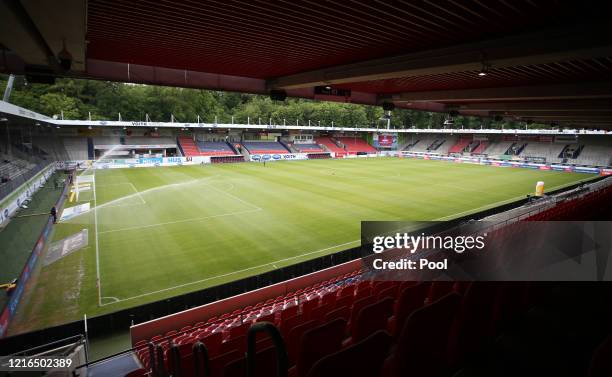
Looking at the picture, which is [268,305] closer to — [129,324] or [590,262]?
[129,324]

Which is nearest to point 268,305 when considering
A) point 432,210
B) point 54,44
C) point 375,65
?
point 375,65

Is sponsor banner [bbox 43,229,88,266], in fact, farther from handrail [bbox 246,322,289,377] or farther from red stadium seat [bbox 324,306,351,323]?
handrail [bbox 246,322,289,377]

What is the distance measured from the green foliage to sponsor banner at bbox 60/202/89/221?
9006mm

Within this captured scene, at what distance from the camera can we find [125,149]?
137ft

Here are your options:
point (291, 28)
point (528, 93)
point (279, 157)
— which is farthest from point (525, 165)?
point (291, 28)

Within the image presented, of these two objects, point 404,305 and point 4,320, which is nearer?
point 404,305

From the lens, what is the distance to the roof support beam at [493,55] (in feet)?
13.9

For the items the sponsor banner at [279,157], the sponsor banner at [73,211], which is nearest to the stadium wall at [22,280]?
A: the sponsor banner at [73,211]

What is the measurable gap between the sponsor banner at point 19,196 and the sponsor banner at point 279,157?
88.1 feet

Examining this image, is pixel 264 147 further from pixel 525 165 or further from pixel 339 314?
pixel 339 314

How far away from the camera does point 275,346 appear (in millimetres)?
1430

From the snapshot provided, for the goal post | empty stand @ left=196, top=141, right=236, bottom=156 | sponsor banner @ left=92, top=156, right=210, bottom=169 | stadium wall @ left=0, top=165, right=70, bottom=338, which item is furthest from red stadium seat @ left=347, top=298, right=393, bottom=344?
empty stand @ left=196, top=141, right=236, bottom=156

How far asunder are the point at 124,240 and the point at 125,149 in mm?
32236

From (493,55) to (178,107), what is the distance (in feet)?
187
